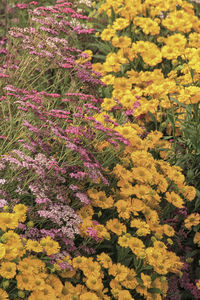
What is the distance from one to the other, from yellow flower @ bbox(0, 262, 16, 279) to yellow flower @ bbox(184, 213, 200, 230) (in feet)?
4.39

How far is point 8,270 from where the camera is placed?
1.79 m

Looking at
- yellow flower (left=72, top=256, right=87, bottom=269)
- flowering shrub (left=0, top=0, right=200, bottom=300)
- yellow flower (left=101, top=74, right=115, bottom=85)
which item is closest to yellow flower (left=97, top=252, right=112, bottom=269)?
flowering shrub (left=0, top=0, right=200, bottom=300)

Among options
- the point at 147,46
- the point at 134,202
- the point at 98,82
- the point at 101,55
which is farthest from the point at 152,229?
the point at 101,55

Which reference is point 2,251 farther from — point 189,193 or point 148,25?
point 148,25

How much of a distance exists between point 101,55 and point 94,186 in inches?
91.9

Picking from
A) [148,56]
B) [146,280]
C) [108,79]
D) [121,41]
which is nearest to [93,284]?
[146,280]

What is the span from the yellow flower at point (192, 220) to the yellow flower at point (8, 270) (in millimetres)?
1339

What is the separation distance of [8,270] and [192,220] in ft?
4.61

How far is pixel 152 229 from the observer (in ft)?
8.38

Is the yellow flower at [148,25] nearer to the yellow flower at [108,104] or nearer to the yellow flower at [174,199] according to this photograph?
the yellow flower at [108,104]

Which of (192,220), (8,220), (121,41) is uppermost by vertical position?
(121,41)

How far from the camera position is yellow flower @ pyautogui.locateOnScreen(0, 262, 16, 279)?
178 cm

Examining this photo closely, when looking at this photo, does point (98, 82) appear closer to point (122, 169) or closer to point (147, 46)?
point (122, 169)

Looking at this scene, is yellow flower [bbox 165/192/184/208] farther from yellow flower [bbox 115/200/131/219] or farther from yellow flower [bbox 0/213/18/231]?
yellow flower [bbox 0/213/18/231]
